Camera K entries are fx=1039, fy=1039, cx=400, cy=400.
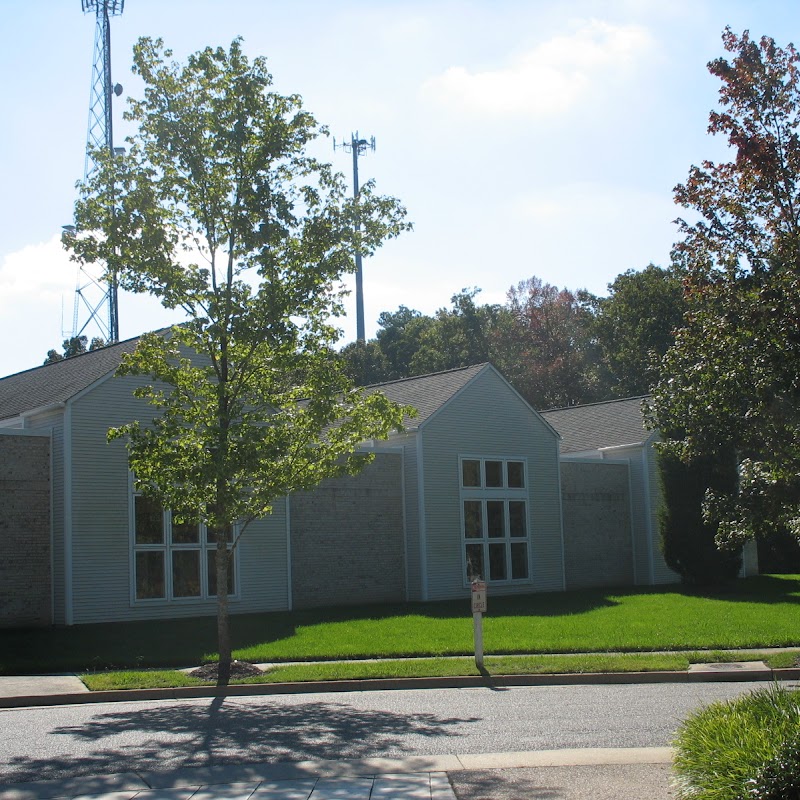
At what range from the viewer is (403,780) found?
27.1 ft

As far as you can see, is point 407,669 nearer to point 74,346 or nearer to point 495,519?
point 495,519

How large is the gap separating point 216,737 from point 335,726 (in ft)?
4.47

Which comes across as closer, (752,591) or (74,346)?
(752,591)

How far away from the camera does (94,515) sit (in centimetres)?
2242

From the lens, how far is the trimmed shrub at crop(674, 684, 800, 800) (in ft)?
20.6

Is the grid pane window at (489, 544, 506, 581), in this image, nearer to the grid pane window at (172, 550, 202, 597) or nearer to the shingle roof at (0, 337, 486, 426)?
the shingle roof at (0, 337, 486, 426)

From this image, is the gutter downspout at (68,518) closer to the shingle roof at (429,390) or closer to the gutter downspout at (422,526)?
the gutter downspout at (422,526)

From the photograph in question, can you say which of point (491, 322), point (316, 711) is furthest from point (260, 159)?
point (491, 322)

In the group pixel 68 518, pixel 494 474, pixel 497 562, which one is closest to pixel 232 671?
pixel 68 518

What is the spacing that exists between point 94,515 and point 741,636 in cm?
1347

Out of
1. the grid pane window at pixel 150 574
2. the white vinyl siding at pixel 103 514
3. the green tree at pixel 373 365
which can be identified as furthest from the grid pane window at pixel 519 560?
the green tree at pixel 373 365

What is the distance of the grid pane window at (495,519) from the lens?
98.1 ft

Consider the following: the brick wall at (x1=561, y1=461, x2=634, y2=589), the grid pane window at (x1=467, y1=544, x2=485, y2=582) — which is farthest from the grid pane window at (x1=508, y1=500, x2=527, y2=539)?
the brick wall at (x1=561, y1=461, x2=634, y2=589)

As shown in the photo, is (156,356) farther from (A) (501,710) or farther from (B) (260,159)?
(A) (501,710)
